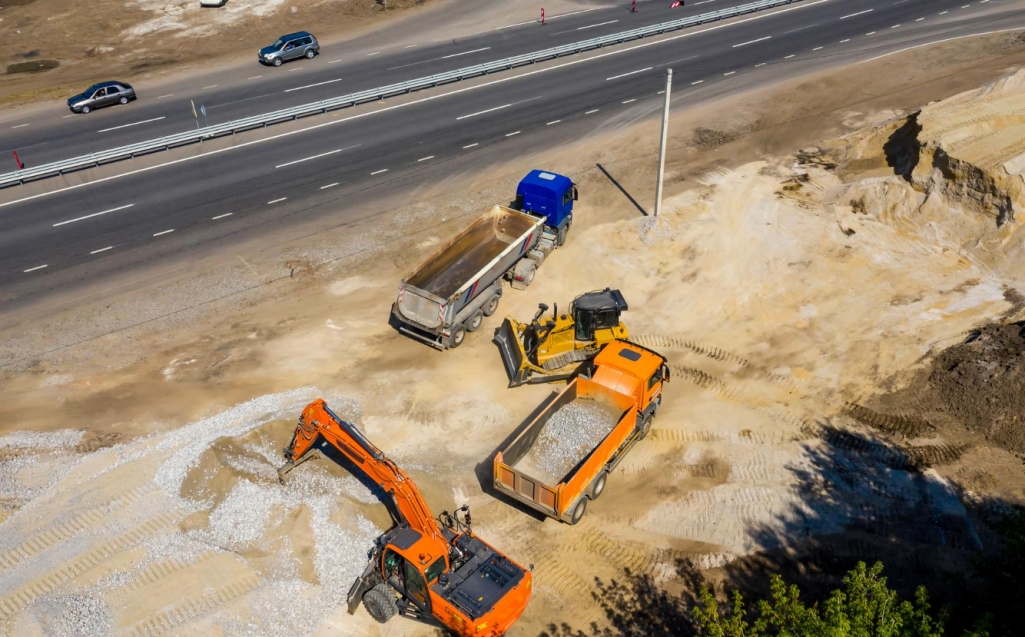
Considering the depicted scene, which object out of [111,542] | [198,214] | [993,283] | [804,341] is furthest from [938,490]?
[198,214]

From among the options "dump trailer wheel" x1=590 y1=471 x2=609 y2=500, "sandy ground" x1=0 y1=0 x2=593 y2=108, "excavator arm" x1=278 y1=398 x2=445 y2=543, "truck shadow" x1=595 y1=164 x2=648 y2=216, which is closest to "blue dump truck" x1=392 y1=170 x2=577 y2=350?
"truck shadow" x1=595 y1=164 x2=648 y2=216

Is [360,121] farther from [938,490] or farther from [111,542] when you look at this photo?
[938,490]

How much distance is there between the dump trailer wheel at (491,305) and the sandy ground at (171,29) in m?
29.6

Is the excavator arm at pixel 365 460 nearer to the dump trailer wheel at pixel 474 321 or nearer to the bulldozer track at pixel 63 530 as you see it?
the bulldozer track at pixel 63 530

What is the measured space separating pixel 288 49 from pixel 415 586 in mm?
39097

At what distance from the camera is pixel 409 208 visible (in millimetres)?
32156

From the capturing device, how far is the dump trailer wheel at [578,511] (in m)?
18.3

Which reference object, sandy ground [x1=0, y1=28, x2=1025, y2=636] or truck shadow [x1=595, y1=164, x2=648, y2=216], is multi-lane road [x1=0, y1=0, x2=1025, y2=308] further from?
truck shadow [x1=595, y1=164, x2=648, y2=216]

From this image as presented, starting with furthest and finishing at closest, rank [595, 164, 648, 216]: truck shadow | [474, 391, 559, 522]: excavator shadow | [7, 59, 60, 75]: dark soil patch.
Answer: [7, 59, 60, 75]: dark soil patch, [595, 164, 648, 216]: truck shadow, [474, 391, 559, 522]: excavator shadow

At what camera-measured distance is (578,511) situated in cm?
1856

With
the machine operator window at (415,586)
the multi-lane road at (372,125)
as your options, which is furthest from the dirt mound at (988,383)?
the multi-lane road at (372,125)

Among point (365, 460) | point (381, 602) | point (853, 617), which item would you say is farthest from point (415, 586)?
point (853, 617)

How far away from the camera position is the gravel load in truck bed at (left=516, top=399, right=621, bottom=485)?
767 inches

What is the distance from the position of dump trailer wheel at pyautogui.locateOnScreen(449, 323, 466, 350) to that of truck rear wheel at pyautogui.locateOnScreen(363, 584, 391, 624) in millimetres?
9435
